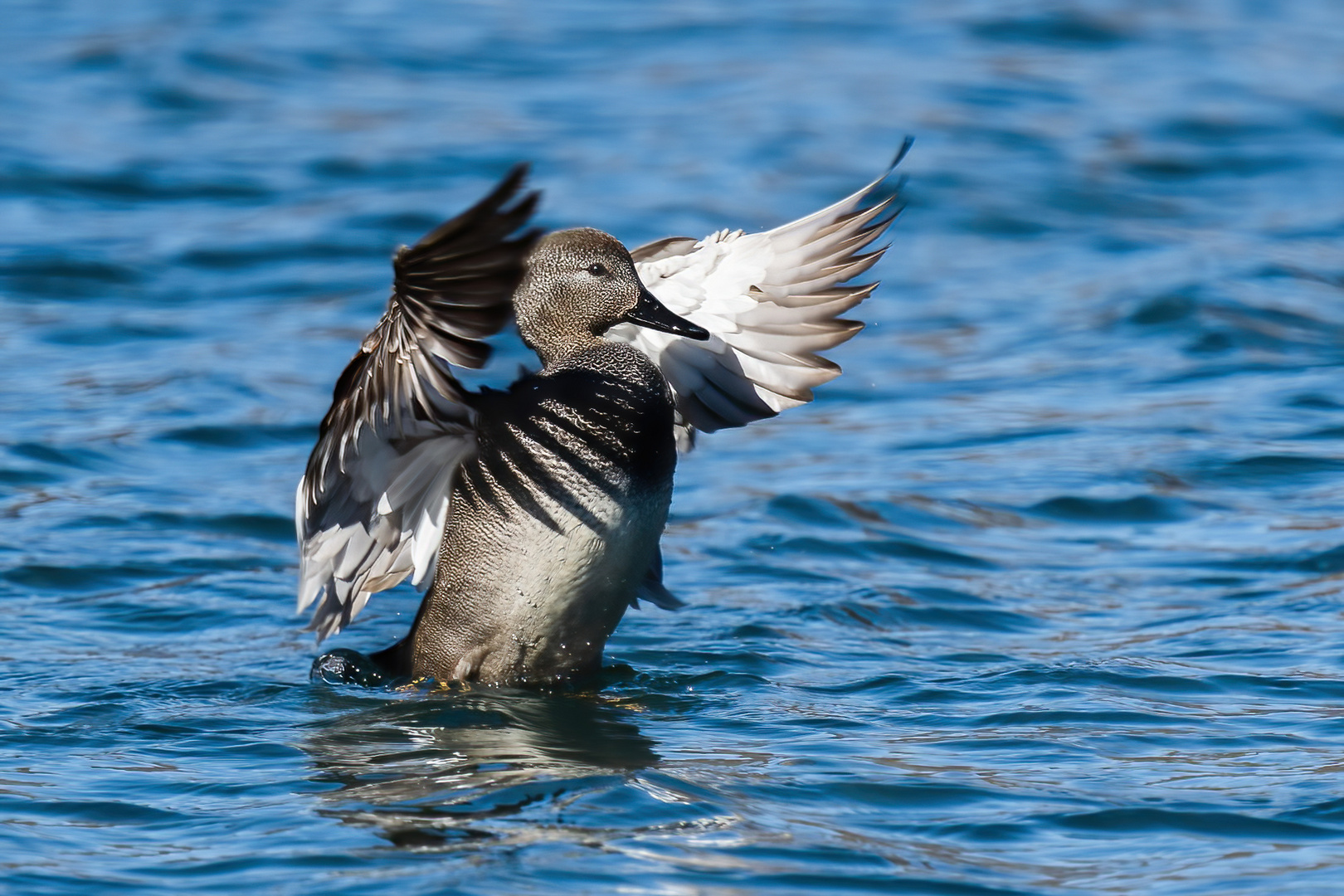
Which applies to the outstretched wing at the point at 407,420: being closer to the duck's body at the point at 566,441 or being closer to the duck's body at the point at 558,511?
the duck's body at the point at 566,441

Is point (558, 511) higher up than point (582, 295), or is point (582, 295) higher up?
point (582, 295)

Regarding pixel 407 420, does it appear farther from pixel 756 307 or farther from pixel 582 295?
pixel 756 307

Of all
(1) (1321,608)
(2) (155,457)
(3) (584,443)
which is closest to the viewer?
(3) (584,443)

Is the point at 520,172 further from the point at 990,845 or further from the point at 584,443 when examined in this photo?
the point at 990,845

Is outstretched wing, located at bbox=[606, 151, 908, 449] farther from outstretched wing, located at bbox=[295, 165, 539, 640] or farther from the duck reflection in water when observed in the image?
the duck reflection in water

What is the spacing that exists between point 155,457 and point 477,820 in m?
4.55

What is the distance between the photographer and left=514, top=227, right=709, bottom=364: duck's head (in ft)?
17.3

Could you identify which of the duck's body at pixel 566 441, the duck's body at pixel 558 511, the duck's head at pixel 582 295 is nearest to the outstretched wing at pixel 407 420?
the duck's body at pixel 566 441

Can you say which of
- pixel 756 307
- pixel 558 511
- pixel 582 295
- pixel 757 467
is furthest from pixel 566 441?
pixel 757 467

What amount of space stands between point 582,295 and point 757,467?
3.30m

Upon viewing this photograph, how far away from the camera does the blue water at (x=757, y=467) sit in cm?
453

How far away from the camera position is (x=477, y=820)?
4445mm

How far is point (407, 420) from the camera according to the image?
16.4 ft

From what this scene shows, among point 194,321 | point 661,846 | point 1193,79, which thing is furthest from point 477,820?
point 1193,79
